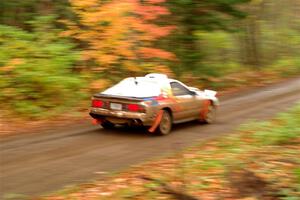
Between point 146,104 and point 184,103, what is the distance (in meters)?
1.64

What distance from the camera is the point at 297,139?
9.79 meters

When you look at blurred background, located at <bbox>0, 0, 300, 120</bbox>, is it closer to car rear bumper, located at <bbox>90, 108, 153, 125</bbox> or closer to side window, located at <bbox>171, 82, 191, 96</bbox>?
car rear bumper, located at <bbox>90, 108, 153, 125</bbox>

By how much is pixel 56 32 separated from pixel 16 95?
3.98 metres

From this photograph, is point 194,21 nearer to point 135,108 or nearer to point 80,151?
point 135,108

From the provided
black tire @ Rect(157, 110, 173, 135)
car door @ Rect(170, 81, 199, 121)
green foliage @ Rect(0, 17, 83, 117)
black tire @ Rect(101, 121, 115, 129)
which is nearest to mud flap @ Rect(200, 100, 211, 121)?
car door @ Rect(170, 81, 199, 121)

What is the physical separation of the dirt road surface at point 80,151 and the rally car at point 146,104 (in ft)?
1.20

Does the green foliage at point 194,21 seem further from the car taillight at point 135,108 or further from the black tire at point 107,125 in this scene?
the car taillight at point 135,108

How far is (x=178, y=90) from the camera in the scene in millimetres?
12617

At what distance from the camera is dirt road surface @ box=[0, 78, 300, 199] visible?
765 centimetres

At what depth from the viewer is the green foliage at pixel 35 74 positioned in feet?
47.1

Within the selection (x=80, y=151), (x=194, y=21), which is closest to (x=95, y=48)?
(x=194, y=21)

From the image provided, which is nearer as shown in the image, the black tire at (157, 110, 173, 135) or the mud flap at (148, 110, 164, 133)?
the mud flap at (148, 110, 164, 133)

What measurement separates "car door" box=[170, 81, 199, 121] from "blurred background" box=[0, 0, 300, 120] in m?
4.20

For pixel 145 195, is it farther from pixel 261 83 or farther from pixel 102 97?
pixel 261 83
